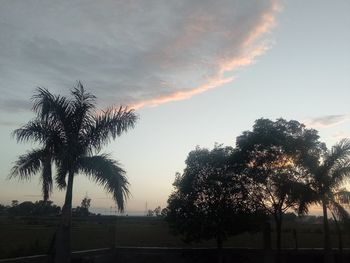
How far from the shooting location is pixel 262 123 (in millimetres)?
21109

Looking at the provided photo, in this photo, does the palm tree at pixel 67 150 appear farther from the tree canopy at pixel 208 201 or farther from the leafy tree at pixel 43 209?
the tree canopy at pixel 208 201

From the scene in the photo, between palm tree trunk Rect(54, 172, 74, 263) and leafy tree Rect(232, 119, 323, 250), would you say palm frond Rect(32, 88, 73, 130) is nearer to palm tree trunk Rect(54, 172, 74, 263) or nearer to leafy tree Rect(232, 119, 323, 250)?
palm tree trunk Rect(54, 172, 74, 263)

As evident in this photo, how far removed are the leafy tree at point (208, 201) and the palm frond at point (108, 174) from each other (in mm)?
7053

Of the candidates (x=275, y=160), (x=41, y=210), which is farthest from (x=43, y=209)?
(x=275, y=160)

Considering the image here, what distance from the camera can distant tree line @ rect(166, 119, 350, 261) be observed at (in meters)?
18.5

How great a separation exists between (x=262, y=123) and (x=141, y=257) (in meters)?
8.39

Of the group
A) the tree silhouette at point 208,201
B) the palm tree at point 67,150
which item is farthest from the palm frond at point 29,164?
the tree silhouette at point 208,201

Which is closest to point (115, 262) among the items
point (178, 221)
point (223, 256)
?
point (178, 221)

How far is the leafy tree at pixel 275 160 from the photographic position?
19922 mm

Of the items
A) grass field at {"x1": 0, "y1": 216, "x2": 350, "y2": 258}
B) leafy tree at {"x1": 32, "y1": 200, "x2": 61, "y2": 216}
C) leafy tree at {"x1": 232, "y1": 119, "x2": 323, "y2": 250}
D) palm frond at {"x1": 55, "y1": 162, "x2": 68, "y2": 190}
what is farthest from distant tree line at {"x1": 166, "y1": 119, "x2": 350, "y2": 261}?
palm frond at {"x1": 55, "y1": 162, "x2": 68, "y2": 190}

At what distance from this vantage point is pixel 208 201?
18906 millimetres

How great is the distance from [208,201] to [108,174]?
779cm

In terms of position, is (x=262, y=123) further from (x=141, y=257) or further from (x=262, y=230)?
(x=141, y=257)

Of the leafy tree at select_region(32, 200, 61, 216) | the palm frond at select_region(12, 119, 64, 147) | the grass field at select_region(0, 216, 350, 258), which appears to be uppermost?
the palm frond at select_region(12, 119, 64, 147)
